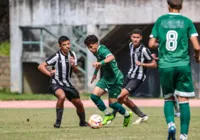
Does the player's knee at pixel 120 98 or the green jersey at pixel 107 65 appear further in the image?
the player's knee at pixel 120 98

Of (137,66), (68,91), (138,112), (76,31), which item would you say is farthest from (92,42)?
(76,31)

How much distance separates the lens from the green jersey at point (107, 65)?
1478 cm

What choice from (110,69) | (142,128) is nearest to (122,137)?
(142,128)

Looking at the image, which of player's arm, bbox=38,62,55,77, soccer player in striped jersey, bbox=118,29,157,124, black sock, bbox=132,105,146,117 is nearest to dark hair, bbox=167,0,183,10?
player's arm, bbox=38,62,55,77

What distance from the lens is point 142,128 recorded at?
14055 millimetres

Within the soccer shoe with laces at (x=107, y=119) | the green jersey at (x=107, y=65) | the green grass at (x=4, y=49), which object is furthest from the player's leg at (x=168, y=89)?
the green grass at (x=4, y=49)

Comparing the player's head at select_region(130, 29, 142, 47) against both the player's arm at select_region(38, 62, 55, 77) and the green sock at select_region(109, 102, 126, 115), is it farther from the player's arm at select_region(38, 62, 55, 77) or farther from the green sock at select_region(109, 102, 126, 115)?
the player's arm at select_region(38, 62, 55, 77)

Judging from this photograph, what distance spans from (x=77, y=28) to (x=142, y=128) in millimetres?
18522

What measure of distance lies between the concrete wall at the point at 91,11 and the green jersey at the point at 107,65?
14.5 m

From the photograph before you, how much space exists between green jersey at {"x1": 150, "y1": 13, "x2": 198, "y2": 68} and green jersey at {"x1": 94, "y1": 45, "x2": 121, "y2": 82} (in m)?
4.08

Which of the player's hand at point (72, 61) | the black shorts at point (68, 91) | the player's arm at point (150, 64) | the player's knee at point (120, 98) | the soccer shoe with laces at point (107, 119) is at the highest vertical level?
the player's hand at point (72, 61)

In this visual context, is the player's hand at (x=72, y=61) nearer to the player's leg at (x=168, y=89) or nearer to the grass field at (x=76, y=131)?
the grass field at (x=76, y=131)

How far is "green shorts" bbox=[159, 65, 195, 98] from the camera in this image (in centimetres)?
1062

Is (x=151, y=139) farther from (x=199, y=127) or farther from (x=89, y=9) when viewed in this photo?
(x=89, y=9)
